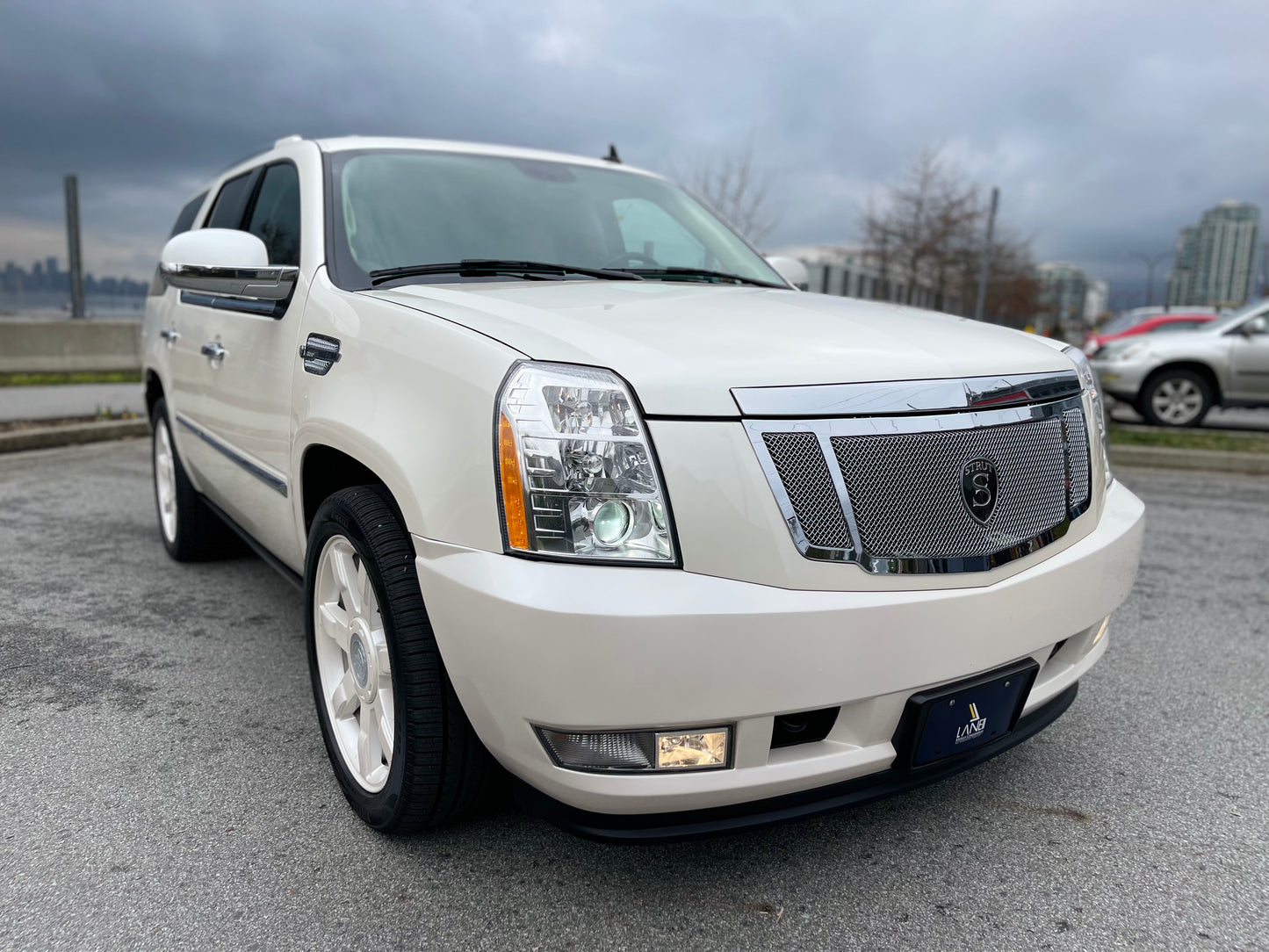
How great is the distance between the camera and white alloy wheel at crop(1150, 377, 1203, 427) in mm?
10773

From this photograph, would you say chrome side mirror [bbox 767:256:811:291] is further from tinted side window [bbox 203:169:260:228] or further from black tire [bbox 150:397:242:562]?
black tire [bbox 150:397:242:562]

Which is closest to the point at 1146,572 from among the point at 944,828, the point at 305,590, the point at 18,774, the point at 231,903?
the point at 944,828

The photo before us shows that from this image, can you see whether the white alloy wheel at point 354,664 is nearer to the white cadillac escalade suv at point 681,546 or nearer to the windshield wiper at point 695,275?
the white cadillac escalade suv at point 681,546

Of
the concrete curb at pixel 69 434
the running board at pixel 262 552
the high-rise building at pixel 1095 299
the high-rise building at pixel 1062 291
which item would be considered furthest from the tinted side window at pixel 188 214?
the high-rise building at pixel 1095 299

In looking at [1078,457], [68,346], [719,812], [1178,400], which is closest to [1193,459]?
[1178,400]

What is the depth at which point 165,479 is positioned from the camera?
4.57 meters

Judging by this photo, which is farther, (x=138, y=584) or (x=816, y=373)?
(x=138, y=584)

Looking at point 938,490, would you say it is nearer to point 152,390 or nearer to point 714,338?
point 714,338

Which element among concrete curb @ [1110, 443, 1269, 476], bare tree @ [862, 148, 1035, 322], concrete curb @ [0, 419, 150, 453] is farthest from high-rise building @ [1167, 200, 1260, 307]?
concrete curb @ [0, 419, 150, 453]

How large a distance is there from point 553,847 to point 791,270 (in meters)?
2.47

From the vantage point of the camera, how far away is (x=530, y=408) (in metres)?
1.72

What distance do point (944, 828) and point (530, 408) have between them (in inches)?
58.2

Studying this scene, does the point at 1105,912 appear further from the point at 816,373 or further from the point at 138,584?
the point at 138,584

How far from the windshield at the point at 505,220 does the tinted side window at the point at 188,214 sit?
2032 millimetres
